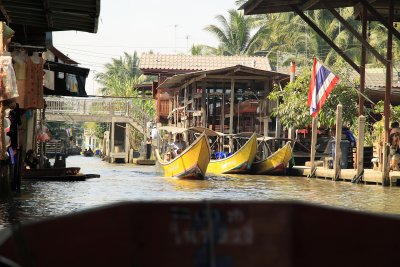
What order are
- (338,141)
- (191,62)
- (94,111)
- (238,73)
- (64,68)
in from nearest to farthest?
(64,68) → (338,141) → (238,73) → (191,62) → (94,111)

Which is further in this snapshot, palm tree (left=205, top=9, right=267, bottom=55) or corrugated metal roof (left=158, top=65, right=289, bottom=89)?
palm tree (left=205, top=9, right=267, bottom=55)

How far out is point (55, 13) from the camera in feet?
37.2

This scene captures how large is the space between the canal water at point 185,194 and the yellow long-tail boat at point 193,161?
950mm

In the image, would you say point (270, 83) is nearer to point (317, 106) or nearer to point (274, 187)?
point (317, 106)

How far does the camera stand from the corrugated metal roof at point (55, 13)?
10.6 meters

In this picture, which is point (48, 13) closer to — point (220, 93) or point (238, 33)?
point (220, 93)

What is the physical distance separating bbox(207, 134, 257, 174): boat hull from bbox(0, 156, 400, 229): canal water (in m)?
4.21

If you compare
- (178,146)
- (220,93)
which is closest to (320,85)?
(178,146)

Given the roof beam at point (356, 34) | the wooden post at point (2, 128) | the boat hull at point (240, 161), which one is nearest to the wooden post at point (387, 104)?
the roof beam at point (356, 34)

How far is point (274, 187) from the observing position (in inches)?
747

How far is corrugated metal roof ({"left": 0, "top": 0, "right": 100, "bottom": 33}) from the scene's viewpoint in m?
10.6

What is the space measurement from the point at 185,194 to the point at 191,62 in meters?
24.3

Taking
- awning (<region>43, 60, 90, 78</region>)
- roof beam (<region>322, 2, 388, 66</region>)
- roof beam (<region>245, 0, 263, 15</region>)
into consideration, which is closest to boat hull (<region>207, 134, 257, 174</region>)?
awning (<region>43, 60, 90, 78</region>)

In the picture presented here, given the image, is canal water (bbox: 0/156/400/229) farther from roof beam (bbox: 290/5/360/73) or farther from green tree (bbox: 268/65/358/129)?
Result: green tree (bbox: 268/65/358/129)
